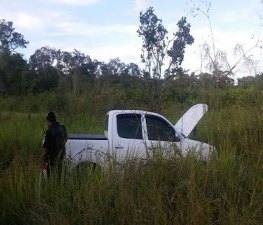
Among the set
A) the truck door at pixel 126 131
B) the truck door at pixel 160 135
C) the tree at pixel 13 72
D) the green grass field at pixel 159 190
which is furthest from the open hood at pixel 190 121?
the tree at pixel 13 72

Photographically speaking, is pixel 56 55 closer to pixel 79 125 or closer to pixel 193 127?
pixel 79 125

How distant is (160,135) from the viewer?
275 inches

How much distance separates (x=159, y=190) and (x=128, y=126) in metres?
3.73

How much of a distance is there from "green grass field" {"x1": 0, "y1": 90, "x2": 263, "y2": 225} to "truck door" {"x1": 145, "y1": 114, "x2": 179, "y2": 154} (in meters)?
0.28

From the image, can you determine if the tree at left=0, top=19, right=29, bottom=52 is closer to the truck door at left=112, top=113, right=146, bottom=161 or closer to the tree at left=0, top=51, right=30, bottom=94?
the tree at left=0, top=51, right=30, bottom=94

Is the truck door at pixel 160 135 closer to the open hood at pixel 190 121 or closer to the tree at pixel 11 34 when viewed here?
A: the open hood at pixel 190 121

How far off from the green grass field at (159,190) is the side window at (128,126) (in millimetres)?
2034

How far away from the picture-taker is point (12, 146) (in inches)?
398

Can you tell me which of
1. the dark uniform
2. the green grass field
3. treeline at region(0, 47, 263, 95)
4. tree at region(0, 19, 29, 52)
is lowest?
the green grass field

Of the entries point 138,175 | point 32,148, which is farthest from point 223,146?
point 32,148

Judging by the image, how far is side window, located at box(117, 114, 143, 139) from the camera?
8.01m

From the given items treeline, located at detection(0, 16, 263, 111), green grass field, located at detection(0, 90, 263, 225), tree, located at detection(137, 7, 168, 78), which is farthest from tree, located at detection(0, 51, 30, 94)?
green grass field, located at detection(0, 90, 263, 225)

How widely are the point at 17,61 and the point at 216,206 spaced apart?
112 ft

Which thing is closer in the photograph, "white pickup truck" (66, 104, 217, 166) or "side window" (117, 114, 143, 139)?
"white pickup truck" (66, 104, 217, 166)
